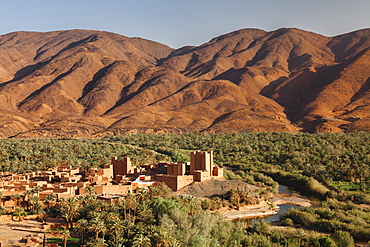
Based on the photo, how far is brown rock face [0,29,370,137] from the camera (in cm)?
10019

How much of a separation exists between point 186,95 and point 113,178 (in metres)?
84.8

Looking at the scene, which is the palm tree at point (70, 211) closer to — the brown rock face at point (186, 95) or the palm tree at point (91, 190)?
the palm tree at point (91, 190)

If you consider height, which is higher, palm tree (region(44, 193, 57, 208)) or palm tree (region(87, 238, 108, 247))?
palm tree (region(44, 193, 57, 208))

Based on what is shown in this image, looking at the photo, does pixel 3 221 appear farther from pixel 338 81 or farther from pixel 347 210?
pixel 338 81

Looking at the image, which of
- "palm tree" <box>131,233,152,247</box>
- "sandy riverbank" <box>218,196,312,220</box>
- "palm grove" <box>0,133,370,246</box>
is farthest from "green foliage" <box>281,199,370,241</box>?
"palm tree" <box>131,233,152,247</box>

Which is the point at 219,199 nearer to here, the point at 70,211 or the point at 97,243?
the point at 70,211

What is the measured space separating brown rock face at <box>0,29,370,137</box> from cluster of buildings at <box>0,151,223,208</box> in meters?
47.6

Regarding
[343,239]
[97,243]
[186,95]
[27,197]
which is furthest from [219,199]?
[186,95]

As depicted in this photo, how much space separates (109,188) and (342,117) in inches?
2924

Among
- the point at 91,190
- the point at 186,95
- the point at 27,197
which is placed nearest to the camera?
the point at 27,197

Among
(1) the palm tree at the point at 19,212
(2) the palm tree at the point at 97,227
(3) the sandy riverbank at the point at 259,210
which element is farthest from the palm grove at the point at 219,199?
(3) the sandy riverbank at the point at 259,210

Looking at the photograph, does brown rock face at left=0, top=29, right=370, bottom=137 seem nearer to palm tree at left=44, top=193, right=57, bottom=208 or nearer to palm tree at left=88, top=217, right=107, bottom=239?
palm tree at left=44, top=193, right=57, bottom=208

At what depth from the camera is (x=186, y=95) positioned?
128 meters

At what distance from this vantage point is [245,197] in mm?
39281
